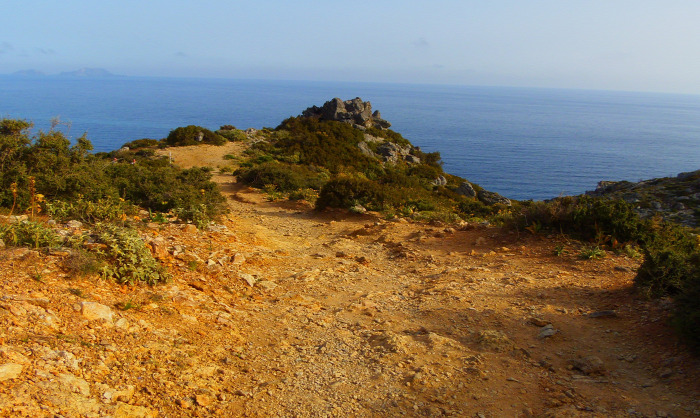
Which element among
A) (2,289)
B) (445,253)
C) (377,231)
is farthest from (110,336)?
(377,231)

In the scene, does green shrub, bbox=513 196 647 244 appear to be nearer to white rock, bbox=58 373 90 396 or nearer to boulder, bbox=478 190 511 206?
white rock, bbox=58 373 90 396

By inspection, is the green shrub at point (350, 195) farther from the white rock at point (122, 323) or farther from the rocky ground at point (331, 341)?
the white rock at point (122, 323)

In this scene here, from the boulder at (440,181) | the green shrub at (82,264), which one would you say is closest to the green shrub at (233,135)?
the boulder at (440,181)

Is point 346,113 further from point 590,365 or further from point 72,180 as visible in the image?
point 590,365

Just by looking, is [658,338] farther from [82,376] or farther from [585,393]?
[82,376]

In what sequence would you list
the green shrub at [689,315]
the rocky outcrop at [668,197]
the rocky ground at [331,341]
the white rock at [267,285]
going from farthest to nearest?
the rocky outcrop at [668,197] → the white rock at [267,285] → the green shrub at [689,315] → the rocky ground at [331,341]

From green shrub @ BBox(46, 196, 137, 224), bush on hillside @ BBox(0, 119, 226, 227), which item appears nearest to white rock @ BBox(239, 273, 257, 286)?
green shrub @ BBox(46, 196, 137, 224)

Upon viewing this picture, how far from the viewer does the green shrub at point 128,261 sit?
5477mm

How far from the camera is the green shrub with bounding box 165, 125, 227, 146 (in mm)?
28969

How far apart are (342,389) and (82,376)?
2116mm

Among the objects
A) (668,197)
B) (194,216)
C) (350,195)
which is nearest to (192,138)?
(350,195)

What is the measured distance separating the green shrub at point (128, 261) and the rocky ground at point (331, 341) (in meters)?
0.20

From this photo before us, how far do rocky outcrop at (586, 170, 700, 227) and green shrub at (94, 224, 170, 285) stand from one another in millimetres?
16743

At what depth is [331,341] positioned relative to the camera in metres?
5.02
